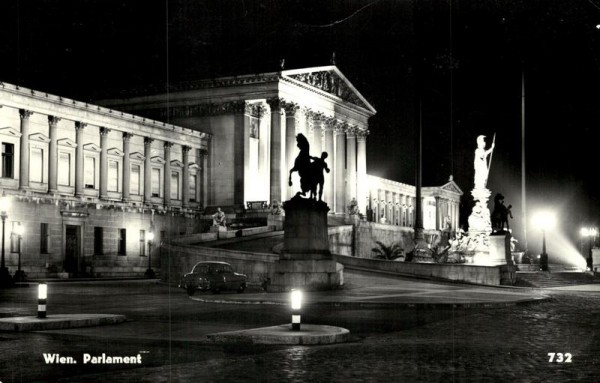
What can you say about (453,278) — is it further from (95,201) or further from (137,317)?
(95,201)

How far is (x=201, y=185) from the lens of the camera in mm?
88062

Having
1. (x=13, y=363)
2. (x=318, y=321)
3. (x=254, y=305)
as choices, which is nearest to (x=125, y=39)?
(x=254, y=305)

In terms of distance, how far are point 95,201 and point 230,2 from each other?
32246 mm

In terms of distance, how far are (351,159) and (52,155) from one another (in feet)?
139

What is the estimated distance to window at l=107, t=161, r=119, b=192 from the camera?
249 ft

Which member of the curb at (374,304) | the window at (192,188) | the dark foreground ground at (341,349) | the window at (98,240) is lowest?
the curb at (374,304)

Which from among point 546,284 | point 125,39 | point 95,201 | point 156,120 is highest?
point 125,39

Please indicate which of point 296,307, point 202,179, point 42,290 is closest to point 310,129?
point 202,179

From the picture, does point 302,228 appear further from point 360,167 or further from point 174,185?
point 360,167

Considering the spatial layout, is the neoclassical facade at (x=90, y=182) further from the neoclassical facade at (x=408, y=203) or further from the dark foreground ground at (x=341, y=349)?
the dark foreground ground at (x=341, y=349)

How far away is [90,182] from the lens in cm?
7312

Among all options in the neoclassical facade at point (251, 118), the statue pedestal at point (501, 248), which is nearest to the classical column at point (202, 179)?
the neoclassical facade at point (251, 118)

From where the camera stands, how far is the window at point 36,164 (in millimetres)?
66062

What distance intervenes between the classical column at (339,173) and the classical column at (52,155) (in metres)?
38.1
